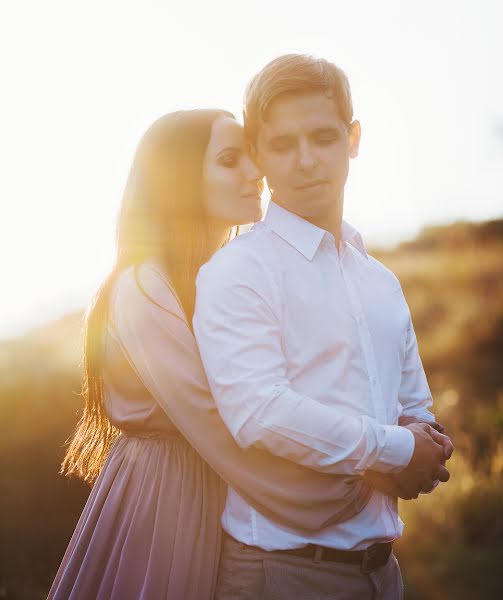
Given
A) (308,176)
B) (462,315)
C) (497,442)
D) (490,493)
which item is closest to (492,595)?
(490,493)

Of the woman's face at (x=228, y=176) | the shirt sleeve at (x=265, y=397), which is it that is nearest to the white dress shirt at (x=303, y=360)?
the shirt sleeve at (x=265, y=397)

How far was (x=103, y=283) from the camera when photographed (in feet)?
9.00

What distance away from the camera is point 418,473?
7.05ft

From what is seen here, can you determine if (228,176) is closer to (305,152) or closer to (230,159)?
(230,159)

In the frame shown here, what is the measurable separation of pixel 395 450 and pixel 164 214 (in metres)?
1.28

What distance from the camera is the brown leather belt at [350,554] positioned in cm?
212

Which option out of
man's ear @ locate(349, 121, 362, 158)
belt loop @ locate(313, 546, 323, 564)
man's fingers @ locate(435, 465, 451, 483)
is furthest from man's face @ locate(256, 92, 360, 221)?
belt loop @ locate(313, 546, 323, 564)

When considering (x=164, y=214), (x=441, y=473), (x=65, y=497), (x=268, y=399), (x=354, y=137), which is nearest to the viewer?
(x=268, y=399)

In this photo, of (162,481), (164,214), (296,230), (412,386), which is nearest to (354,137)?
(296,230)

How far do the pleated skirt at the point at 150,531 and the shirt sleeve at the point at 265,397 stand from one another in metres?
0.41

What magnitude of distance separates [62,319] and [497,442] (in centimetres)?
511

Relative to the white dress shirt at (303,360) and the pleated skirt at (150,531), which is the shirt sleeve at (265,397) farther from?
the pleated skirt at (150,531)

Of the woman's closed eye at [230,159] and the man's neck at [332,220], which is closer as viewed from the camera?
the man's neck at [332,220]

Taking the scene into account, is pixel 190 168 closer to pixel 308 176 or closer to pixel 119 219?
pixel 119 219
